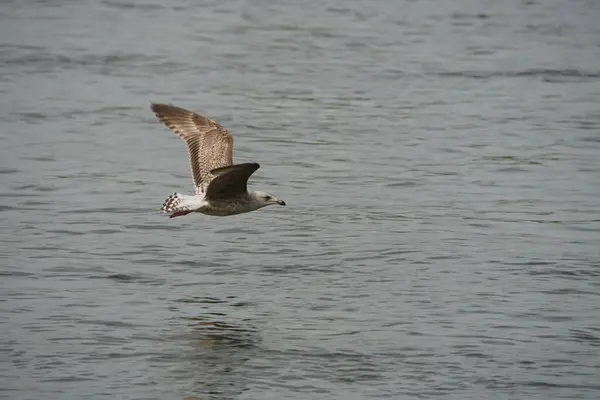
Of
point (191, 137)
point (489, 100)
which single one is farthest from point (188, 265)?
point (489, 100)

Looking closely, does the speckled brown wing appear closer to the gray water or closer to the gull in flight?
the gull in flight

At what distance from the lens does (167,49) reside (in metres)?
19.6

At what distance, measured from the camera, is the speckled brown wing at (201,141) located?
36.0 feet

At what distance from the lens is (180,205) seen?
1023 cm

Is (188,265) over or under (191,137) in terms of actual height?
under

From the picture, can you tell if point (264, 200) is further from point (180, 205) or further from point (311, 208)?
point (311, 208)

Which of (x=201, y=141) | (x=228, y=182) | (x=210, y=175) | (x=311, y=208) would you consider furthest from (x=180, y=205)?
(x=311, y=208)

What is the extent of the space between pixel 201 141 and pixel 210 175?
46 cm

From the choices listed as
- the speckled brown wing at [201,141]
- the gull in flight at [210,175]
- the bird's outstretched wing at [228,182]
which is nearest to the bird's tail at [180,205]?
the gull in flight at [210,175]

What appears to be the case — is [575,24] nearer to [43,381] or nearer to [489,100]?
[489,100]

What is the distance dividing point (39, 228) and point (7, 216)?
511 mm

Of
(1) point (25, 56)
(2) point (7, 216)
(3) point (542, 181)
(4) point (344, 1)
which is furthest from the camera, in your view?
(4) point (344, 1)

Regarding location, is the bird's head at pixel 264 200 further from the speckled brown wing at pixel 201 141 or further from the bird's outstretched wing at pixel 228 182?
the speckled brown wing at pixel 201 141

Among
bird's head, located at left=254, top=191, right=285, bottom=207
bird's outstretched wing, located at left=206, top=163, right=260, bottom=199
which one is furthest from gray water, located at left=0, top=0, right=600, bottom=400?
bird's outstretched wing, located at left=206, top=163, right=260, bottom=199
